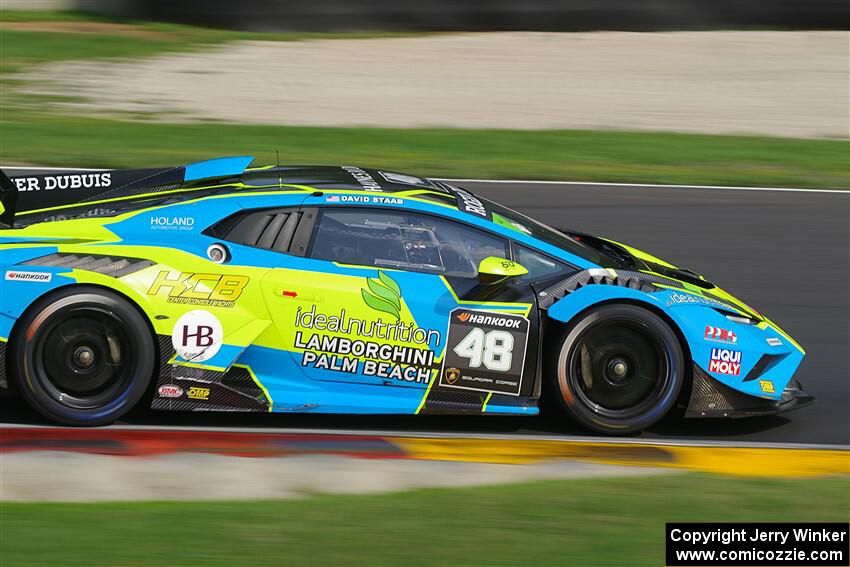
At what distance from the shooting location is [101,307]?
601 cm

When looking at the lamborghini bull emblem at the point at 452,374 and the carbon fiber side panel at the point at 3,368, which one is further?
the lamborghini bull emblem at the point at 452,374

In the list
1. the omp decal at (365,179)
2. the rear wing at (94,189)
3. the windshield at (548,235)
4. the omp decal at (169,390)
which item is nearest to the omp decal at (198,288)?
the omp decal at (169,390)

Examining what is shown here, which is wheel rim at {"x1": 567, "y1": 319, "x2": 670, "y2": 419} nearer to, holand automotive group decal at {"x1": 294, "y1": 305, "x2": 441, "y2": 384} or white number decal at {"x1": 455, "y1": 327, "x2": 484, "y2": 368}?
white number decal at {"x1": 455, "y1": 327, "x2": 484, "y2": 368}

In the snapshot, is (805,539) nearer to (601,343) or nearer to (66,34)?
(601,343)

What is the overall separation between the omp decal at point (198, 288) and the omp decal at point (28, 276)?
0.52 meters

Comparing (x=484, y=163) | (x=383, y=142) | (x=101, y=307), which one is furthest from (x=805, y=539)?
(x=383, y=142)

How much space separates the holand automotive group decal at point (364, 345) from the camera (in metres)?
6.12

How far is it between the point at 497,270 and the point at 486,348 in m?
0.43

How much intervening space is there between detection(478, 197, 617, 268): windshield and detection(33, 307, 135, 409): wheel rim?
2163 millimetres

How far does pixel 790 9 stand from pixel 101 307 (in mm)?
18682

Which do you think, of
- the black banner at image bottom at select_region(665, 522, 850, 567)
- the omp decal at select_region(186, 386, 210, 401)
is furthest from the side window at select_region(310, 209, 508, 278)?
the black banner at image bottom at select_region(665, 522, 850, 567)

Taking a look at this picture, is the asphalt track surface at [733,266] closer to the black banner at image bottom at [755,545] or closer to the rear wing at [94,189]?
the rear wing at [94,189]

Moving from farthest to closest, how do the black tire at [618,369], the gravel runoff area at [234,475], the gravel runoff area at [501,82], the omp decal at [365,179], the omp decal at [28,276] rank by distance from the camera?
the gravel runoff area at [501,82] < the omp decal at [365,179] < the black tire at [618,369] < the omp decal at [28,276] < the gravel runoff area at [234,475]

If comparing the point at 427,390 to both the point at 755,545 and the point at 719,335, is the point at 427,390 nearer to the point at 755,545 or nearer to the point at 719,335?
the point at 719,335
